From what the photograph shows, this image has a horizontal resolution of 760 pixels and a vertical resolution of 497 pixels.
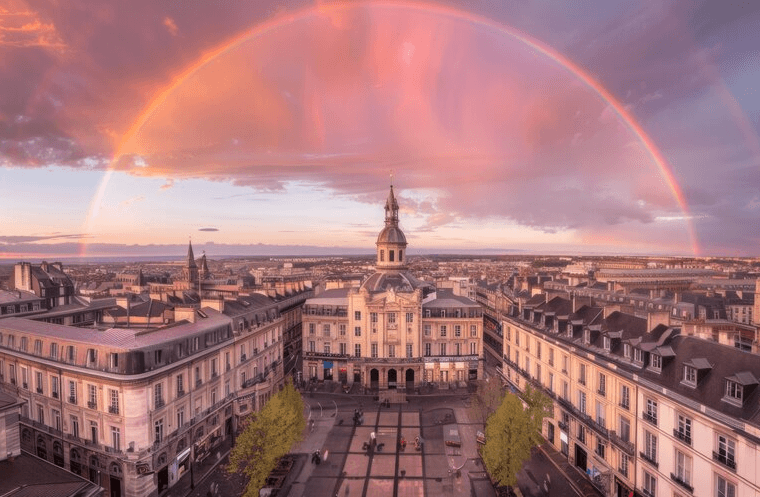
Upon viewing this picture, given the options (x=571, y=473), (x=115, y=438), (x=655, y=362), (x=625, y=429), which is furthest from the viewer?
(x=571, y=473)

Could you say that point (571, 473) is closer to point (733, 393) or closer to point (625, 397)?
point (625, 397)

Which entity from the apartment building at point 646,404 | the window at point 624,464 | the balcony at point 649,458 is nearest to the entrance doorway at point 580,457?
the apartment building at point 646,404

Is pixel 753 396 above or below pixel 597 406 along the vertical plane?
above

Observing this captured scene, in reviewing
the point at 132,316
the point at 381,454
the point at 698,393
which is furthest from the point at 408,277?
the point at 698,393

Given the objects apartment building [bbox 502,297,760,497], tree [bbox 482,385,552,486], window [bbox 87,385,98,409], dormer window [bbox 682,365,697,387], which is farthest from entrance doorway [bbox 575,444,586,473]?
window [bbox 87,385,98,409]

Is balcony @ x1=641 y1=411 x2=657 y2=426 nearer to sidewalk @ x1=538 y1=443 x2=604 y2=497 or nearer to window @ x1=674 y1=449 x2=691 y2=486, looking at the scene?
window @ x1=674 y1=449 x2=691 y2=486

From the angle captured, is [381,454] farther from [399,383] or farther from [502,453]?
[399,383]

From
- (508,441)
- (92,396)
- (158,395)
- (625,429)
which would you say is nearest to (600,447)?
(625,429)
